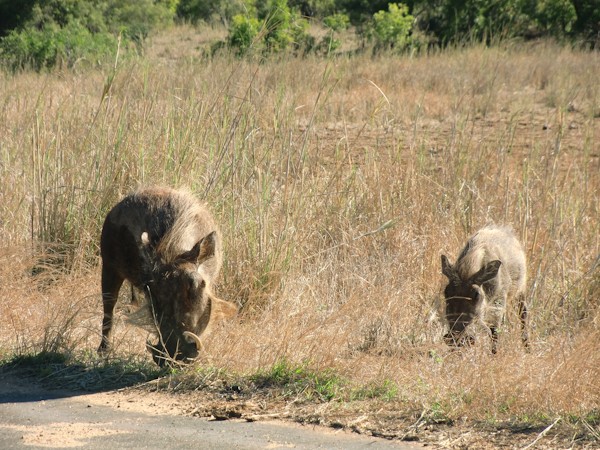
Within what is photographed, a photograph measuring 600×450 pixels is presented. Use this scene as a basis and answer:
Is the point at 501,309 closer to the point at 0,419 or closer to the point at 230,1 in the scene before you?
the point at 0,419

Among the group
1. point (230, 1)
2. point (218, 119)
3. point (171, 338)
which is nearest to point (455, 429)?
point (171, 338)

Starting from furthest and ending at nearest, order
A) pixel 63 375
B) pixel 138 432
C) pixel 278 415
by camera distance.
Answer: pixel 63 375 → pixel 278 415 → pixel 138 432

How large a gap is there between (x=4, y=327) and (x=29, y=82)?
468 cm

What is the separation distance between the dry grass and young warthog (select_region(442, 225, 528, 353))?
148 millimetres

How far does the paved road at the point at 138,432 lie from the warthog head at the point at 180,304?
17.0 inches

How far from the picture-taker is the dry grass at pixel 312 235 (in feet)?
16.7

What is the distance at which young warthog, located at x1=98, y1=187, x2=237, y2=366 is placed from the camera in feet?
16.2

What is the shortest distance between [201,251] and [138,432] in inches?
43.2

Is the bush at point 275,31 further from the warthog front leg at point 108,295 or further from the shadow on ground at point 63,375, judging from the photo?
the shadow on ground at point 63,375

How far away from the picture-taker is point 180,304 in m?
4.92

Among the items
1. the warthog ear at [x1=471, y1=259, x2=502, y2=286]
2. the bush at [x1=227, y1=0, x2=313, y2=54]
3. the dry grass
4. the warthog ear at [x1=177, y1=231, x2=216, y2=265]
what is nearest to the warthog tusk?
the dry grass

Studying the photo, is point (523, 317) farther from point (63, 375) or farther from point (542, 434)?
point (63, 375)

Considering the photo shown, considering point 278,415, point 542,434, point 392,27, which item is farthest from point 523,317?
point 392,27

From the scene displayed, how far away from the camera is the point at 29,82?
10.1 meters
